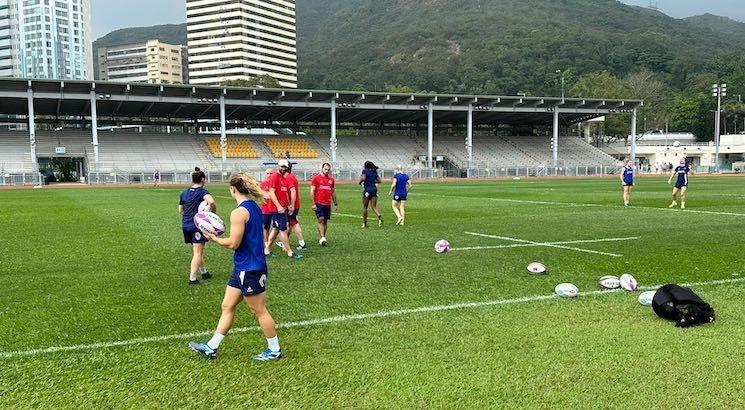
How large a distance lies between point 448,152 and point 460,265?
56.5m

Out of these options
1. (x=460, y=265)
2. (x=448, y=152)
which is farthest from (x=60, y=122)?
(x=460, y=265)

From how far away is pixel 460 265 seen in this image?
9906mm

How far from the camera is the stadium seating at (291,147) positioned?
5953 centimetres

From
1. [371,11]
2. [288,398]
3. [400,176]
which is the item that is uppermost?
[371,11]

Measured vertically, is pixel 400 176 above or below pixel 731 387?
above

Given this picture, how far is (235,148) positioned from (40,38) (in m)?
132

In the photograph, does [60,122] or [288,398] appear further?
[60,122]

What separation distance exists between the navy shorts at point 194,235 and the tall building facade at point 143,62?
192 m

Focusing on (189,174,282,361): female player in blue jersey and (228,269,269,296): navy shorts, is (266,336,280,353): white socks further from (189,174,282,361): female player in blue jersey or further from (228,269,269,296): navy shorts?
(228,269,269,296): navy shorts

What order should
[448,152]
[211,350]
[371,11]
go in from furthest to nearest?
[371,11]
[448,152]
[211,350]

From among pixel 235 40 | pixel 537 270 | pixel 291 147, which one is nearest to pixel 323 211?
pixel 537 270

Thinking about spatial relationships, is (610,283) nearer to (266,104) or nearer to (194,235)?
(194,235)

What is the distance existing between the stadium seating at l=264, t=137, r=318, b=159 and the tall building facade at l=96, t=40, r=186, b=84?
460 ft

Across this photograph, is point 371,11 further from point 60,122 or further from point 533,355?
point 533,355
